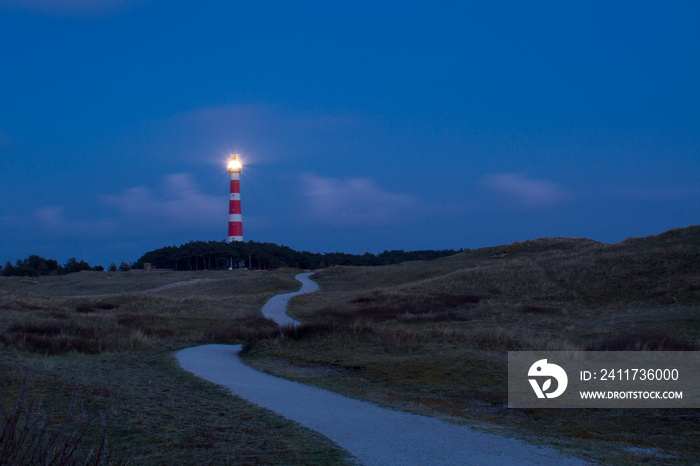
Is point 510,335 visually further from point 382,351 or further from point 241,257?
point 241,257

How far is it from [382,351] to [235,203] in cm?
7063

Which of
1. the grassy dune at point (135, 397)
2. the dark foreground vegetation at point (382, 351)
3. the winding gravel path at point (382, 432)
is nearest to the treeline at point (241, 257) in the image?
the dark foreground vegetation at point (382, 351)

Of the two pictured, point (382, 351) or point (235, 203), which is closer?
point (382, 351)

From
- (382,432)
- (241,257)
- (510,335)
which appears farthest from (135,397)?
(241,257)

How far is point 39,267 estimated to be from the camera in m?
87.0

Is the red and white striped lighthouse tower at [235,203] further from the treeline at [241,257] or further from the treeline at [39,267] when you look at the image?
the treeline at [39,267]

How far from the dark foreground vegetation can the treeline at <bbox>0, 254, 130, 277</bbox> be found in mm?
59107

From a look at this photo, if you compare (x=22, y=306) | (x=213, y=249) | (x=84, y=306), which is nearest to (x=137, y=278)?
(x=213, y=249)

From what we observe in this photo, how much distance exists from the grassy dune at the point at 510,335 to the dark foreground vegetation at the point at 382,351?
0.06m

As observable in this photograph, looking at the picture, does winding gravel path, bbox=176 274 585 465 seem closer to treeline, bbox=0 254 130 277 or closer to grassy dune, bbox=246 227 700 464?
grassy dune, bbox=246 227 700 464

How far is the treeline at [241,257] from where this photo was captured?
9081cm

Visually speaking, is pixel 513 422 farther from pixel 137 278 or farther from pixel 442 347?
pixel 137 278

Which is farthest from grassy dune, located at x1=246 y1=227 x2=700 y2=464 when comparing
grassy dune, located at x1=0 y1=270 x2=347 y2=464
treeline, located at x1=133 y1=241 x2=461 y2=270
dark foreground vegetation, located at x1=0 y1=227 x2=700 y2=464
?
treeline, located at x1=133 y1=241 x2=461 y2=270

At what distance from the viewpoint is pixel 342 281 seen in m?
53.8
